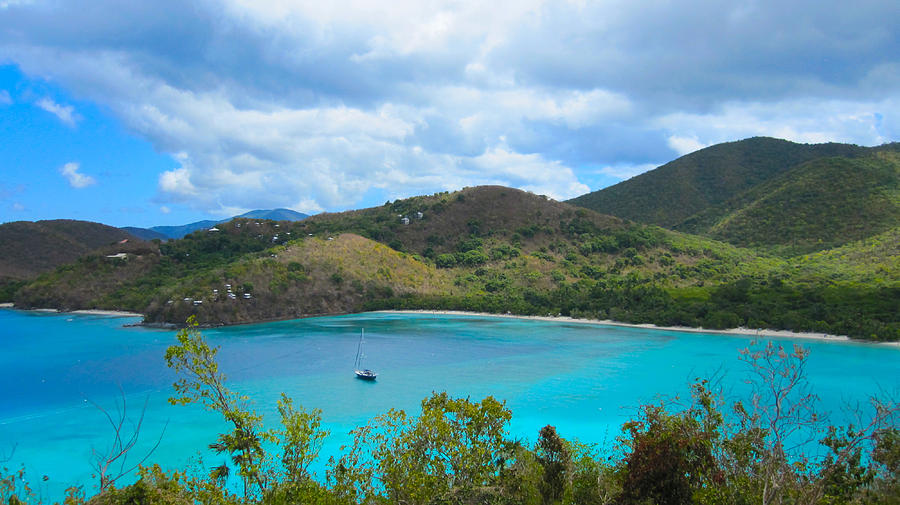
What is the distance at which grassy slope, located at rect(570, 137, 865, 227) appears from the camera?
5861 inches

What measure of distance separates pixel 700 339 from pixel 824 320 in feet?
43.1

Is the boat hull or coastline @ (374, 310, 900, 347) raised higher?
coastline @ (374, 310, 900, 347)

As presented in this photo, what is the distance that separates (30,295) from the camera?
98.1 meters

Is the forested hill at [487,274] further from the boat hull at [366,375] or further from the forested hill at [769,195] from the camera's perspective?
the boat hull at [366,375]

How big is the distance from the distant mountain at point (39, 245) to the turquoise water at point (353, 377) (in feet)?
177

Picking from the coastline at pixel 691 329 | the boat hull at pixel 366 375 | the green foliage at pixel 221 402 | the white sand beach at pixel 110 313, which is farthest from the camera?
the white sand beach at pixel 110 313

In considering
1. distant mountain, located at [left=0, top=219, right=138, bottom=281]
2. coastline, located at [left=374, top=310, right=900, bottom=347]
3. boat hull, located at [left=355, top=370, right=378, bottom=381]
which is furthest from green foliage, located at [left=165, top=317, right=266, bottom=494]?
distant mountain, located at [left=0, top=219, right=138, bottom=281]

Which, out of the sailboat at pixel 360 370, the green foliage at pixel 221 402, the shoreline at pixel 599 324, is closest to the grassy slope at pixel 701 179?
the shoreline at pixel 599 324

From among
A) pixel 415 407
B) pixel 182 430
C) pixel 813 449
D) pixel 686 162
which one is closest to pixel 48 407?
pixel 182 430

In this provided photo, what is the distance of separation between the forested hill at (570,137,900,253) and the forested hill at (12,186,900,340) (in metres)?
9.40

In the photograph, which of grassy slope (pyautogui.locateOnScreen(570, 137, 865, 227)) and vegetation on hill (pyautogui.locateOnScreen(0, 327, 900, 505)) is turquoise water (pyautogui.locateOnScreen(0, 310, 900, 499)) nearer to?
vegetation on hill (pyautogui.locateOnScreen(0, 327, 900, 505))

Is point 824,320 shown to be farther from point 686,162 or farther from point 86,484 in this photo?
point 686,162

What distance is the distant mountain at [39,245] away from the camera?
120019 mm

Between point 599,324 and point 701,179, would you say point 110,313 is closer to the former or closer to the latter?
point 599,324
